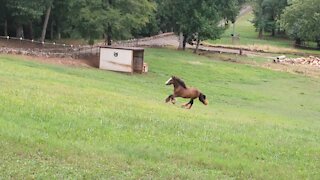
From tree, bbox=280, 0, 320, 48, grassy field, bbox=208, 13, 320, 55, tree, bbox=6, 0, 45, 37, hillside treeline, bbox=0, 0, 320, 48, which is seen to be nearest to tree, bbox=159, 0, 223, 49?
hillside treeline, bbox=0, 0, 320, 48

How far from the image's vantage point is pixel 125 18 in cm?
5041

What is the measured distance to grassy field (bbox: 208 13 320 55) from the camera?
314 ft

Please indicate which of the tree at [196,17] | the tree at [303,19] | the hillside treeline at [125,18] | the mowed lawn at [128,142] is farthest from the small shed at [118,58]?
the tree at [303,19]

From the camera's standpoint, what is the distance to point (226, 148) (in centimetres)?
1289

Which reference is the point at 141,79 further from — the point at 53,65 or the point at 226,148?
the point at 226,148

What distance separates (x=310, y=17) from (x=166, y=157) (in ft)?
281

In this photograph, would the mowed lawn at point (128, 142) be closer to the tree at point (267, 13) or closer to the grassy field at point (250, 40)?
the grassy field at point (250, 40)

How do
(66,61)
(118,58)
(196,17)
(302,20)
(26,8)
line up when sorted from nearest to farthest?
1. (118,58)
2. (66,61)
3. (26,8)
4. (196,17)
5. (302,20)

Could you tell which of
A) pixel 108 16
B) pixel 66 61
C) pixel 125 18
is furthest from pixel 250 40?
pixel 66 61

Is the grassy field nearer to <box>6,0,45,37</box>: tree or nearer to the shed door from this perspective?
<box>6,0,45,37</box>: tree

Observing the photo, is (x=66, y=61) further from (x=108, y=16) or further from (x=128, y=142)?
(x=128, y=142)

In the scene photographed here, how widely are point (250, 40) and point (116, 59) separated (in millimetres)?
71095

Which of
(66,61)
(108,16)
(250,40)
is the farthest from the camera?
(250,40)

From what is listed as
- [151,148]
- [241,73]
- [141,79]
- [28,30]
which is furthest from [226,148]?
Result: [28,30]
